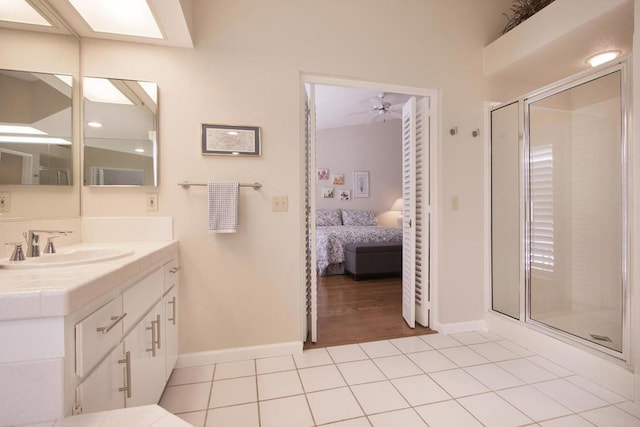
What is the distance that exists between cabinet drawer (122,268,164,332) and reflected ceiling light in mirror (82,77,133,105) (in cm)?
113

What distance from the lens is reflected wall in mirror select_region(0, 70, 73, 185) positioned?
1.33 metres

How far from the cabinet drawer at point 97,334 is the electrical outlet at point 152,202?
3.19 ft

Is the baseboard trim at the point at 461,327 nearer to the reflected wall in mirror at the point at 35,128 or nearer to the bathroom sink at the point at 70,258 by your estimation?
the bathroom sink at the point at 70,258

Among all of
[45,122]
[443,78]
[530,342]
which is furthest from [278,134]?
[530,342]

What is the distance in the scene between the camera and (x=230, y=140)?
2.01 metres

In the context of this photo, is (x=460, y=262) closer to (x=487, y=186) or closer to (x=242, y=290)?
(x=487, y=186)

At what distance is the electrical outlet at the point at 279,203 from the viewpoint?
2.09 m

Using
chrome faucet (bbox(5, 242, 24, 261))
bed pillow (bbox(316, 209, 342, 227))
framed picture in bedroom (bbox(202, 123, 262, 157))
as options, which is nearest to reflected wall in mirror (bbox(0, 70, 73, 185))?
chrome faucet (bbox(5, 242, 24, 261))

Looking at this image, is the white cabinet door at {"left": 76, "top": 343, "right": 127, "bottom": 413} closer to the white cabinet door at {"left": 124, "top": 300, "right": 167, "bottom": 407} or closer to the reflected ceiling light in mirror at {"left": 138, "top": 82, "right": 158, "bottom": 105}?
the white cabinet door at {"left": 124, "top": 300, "right": 167, "bottom": 407}

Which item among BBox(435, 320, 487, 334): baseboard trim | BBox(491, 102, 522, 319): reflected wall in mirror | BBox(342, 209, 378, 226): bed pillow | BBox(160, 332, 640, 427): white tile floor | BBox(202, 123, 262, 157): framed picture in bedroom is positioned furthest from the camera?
BBox(342, 209, 378, 226): bed pillow

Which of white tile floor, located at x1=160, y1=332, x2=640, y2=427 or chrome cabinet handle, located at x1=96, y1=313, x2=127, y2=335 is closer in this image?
chrome cabinet handle, located at x1=96, y1=313, x2=127, y2=335

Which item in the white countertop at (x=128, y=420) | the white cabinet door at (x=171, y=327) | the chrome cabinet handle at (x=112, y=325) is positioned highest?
the chrome cabinet handle at (x=112, y=325)

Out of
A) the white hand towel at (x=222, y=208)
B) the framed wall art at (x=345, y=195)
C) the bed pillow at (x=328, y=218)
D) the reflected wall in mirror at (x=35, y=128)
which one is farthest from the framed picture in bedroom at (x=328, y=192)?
the reflected wall in mirror at (x=35, y=128)

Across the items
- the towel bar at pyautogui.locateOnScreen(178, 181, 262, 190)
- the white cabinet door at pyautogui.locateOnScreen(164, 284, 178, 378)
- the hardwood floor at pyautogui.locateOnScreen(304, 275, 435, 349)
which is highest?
the towel bar at pyautogui.locateOnScreen(178, 181, 262, 190)
